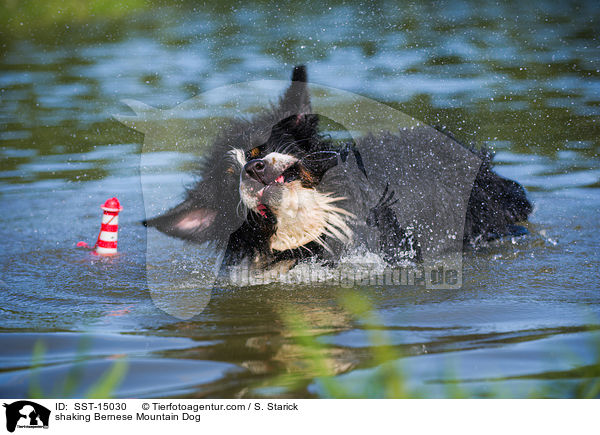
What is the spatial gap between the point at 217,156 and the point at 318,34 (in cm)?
515

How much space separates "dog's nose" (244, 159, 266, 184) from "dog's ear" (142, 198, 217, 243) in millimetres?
505

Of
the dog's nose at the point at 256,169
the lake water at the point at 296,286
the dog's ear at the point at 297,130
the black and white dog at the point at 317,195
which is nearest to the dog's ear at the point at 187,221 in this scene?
the black and white dog at the point at 317,195

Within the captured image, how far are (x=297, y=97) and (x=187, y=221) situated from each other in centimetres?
101

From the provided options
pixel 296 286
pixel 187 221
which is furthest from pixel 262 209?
pixel 187 221

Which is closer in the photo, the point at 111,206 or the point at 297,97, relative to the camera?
the point at 297,97

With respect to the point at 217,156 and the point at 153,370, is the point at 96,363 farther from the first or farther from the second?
the point at 217,156

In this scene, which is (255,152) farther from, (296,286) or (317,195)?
(296,286)

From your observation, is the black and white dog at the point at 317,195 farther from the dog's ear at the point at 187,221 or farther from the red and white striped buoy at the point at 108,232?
the red and white striped buoy at the point at 108,232

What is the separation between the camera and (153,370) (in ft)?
8.70

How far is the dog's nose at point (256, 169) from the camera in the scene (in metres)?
3.43

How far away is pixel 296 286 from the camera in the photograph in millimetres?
3676

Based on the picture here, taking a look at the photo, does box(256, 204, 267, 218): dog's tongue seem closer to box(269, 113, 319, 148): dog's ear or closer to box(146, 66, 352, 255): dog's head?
box(146, 66, 352, 255): dog's head
